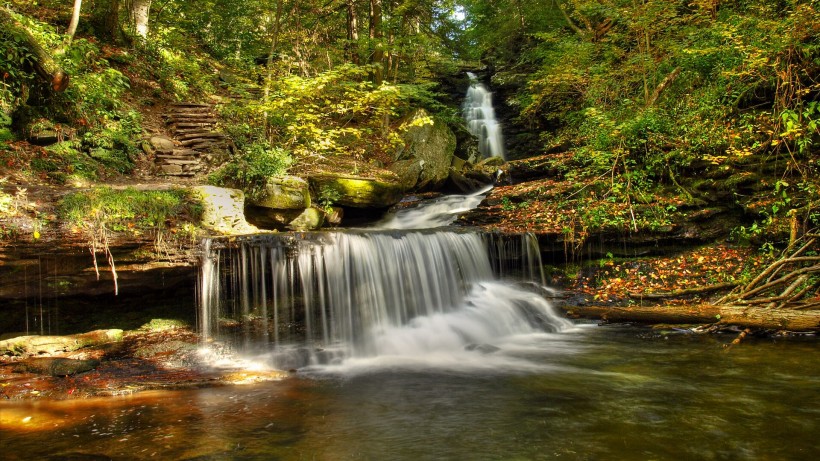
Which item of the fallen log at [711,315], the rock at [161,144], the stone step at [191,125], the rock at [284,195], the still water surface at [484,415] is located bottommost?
the still water surface at [484,415]

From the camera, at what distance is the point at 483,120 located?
737 inches

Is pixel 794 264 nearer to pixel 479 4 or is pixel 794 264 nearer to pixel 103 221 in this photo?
pixel 103 221

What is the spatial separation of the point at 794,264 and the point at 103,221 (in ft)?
36.1

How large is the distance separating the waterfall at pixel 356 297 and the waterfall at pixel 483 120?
30.1 ft

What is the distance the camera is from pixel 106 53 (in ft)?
38.9

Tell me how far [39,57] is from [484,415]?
30.8 feet

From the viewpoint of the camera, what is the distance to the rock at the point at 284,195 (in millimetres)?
8727

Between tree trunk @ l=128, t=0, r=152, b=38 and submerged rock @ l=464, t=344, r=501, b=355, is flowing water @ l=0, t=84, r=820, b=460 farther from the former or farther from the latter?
tree trunk @ l=128, t=0, r=152, b=38

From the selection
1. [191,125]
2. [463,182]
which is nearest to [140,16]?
[191,125]

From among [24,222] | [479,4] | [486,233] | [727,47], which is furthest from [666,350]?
[479,4]

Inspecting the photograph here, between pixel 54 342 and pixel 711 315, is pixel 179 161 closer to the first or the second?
pixel 54 342

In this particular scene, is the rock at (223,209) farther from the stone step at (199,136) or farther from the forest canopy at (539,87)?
the stone step at (199,136)

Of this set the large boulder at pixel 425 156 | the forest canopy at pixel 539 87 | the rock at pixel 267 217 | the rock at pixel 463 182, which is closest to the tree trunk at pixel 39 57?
the forest canopy at pixel 539 87

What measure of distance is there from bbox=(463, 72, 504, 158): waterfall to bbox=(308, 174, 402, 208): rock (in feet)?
24.1
